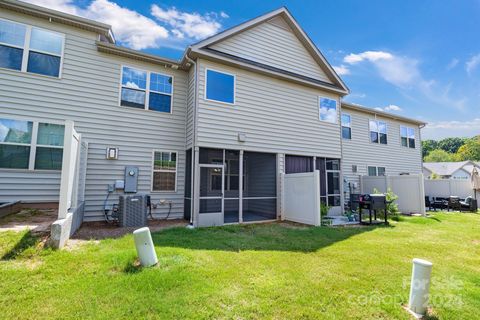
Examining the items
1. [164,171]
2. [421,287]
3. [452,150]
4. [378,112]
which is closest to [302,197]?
[164,171]

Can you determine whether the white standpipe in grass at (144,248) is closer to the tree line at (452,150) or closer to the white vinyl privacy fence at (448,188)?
the white vinyl privacy fence at (448,188)

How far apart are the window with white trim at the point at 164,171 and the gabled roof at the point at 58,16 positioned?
446 centimetres

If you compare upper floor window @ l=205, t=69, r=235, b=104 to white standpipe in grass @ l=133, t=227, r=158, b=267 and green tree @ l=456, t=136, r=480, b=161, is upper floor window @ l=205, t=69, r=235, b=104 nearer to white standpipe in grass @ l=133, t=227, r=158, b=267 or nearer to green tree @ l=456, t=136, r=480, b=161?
white standpipe in grass @ l=133, t=227, r=158, b=267

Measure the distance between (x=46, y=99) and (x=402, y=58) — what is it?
706 inches

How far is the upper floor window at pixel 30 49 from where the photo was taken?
7.02m

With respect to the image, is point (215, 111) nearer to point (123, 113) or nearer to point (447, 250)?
point (123, 113)

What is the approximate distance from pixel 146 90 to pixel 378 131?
13.7 metres

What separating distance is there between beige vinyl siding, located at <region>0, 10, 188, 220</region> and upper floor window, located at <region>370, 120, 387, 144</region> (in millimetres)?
11825

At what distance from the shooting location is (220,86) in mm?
8727

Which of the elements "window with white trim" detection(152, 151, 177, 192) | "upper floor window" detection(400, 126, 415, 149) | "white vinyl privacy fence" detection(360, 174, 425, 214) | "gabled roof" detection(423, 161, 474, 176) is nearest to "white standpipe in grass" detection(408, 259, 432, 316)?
"window with white trim" detection(152, 151, 177, 192)

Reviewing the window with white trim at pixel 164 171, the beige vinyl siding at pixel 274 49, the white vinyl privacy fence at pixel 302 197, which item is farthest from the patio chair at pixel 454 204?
the window with white trim at pixel 164 171

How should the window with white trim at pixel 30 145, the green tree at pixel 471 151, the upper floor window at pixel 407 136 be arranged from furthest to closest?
the green tree at pixel 471 151 < the upper floor window at pixel 407 136 < the window with white trim at pixel 30 145

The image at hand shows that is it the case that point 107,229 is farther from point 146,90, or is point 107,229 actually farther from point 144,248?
point 146,90

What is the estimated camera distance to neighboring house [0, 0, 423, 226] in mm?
7145
